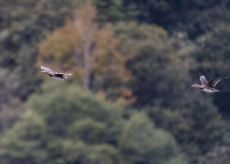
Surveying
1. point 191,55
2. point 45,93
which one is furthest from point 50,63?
point 191,55

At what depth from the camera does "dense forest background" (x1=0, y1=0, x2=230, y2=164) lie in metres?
26.6

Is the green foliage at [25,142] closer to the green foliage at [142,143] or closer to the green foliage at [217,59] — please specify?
the green foliage at [142,143]

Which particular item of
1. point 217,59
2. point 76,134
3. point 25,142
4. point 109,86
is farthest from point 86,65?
point 217,59

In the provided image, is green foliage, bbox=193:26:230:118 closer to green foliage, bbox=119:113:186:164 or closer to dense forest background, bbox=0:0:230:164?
dense forest background, bbox=0:0:230:164

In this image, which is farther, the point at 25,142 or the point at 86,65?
the point at 86,65

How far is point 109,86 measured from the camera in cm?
3067

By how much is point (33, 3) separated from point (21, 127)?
33.8ft

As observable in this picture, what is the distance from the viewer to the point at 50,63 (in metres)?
29.3

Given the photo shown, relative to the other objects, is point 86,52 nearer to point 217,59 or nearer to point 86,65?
point 86,65

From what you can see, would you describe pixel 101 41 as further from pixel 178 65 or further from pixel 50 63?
pixel 178 65

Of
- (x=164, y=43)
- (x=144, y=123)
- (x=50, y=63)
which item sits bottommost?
(x=144, y=123)

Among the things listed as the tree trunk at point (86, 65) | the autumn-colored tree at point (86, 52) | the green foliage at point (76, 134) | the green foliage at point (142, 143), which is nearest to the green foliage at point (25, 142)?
the green foliage at point (76, 134)

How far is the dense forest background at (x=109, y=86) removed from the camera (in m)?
26.6

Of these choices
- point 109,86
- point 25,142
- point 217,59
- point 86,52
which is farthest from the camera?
point 217,59
